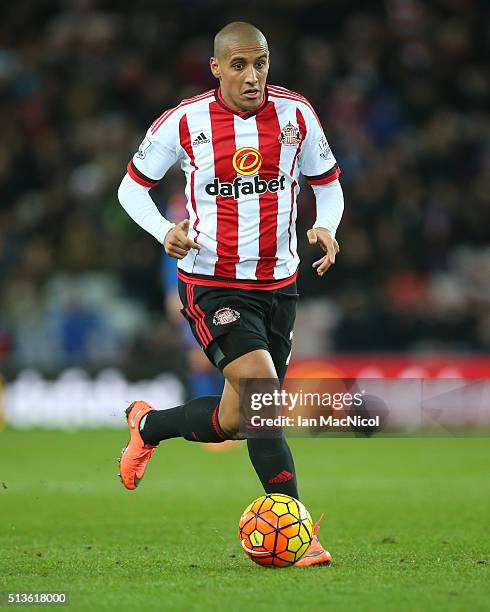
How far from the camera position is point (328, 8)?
16594 mm

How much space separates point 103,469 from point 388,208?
19.9 ft

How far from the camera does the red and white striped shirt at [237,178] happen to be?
16.6 feet

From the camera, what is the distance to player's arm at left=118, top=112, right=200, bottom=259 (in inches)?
201

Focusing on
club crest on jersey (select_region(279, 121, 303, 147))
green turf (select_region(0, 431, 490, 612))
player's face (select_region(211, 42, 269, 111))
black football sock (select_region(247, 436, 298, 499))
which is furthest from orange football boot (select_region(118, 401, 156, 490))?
player's face (select_region(211, 42, 269, 111))

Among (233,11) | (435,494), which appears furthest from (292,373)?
(233,11)

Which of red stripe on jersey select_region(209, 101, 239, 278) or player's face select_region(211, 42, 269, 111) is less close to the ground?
player's face select_region(211, 42, 269, 111)

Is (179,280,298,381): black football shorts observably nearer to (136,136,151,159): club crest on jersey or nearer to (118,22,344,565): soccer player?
(118,22,344,565): soccer player

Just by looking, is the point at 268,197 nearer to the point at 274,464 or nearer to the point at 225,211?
the point at 225,211

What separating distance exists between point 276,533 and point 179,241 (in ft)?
3.93

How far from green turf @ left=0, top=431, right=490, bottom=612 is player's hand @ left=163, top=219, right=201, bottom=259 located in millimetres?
1249

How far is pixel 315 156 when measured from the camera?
5.25 metres

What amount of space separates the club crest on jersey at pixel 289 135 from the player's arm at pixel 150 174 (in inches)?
17.8

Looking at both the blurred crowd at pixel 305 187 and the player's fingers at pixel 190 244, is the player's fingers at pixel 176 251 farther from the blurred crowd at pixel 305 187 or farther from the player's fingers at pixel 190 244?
the blurred crowd at pixel 305 187

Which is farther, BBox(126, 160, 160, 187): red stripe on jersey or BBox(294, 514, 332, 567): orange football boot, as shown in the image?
BBox(126, 160, 160, 187): red stripe on jersey
